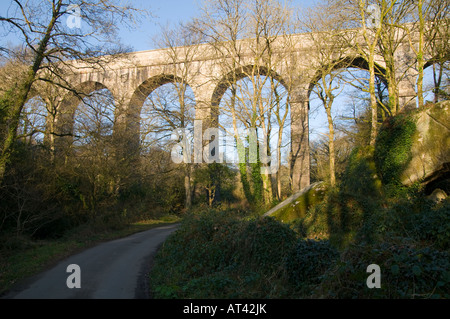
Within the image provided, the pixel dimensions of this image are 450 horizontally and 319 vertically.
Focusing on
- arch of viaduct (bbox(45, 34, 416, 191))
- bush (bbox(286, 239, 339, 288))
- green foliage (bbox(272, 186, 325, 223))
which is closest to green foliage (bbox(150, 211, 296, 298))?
bush (bbox(286, 239, 339, 288))

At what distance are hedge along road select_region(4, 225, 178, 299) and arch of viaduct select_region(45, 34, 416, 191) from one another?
965cm

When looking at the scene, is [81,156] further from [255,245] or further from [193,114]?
[255,245]

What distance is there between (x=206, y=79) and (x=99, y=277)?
884 inches

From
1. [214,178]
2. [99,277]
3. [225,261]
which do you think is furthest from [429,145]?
[214,178]

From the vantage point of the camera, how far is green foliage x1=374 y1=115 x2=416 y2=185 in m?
11.4

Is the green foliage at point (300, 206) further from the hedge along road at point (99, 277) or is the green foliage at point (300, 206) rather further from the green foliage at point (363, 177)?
the hedge along road at point (99, 277)

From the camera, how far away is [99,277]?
7.73m

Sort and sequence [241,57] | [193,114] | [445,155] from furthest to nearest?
[193,114]
[241,57]
[445,155]

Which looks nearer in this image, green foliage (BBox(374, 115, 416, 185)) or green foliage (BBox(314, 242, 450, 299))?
green foliage (BBox(314, 242, 450, 299))

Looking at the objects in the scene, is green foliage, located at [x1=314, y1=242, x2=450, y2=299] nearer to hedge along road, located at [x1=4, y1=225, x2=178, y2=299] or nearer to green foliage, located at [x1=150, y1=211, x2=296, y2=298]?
green foliage, located at [x1=150, y1=211, x2=296, y2=298]

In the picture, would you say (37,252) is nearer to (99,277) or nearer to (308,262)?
(99,277)

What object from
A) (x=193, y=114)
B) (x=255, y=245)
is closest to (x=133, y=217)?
(x=193, y=114)

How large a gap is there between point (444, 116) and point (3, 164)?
14.5 meters

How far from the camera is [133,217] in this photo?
839 inches
